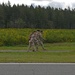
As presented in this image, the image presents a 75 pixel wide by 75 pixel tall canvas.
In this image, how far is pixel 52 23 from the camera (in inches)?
4729

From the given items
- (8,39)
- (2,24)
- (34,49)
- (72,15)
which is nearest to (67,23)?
(72,15)

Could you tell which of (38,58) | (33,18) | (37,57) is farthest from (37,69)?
(33,18)

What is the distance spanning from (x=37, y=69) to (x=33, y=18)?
360ft

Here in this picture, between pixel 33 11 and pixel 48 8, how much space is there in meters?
20.5

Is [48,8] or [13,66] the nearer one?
[13,66]

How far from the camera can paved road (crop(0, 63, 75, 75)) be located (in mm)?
9234

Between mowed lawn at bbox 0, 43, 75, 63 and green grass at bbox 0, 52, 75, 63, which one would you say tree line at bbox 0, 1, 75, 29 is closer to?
mowed lawn at bbox 0, 43, 75, 63

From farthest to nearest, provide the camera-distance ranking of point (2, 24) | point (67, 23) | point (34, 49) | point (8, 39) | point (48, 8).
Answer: point (48, 8)
point (67, 23)
point (2, 24)
point (8, 39)
point (34, 49)

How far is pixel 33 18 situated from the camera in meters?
119

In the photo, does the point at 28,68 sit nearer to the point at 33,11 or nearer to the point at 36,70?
the point at 36,70

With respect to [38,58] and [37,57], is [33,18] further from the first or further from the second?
[38,58]

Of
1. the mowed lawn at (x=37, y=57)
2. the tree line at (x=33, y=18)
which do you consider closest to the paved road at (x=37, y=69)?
the mowed lawn at (x=37, y=57)

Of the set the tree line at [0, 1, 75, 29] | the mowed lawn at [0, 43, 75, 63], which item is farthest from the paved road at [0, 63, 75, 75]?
the tree line at [0, 1, 75, 29]

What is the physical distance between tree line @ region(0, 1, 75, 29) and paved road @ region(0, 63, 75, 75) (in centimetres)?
9621
